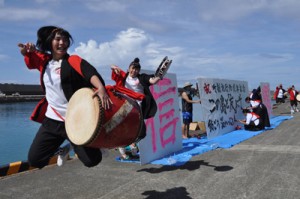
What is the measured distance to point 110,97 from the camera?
333 cm

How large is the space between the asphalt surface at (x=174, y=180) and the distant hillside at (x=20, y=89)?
198 feet

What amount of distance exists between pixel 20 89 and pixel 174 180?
67.6 metres

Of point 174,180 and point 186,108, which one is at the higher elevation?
point 186,108

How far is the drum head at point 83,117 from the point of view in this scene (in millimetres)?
3086

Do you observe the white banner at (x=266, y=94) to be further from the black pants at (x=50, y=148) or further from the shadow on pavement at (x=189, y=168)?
the black pants at (x=50, y=148)

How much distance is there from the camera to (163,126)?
737 cm

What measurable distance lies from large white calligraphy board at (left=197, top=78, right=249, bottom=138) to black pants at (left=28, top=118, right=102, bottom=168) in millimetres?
6395

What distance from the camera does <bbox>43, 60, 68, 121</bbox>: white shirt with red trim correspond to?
3.51m

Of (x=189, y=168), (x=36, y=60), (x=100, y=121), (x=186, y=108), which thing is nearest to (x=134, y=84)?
(x=189, y=168)

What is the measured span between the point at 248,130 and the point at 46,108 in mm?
9022

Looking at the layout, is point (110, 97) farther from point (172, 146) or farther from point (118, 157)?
point (172, 146)

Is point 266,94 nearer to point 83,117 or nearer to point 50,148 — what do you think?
point 50,148

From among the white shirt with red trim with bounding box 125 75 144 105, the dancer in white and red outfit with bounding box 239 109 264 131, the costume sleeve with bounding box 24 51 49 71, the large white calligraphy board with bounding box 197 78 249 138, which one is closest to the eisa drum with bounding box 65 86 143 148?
the costume sleeve with bounding box 24 51 49 71

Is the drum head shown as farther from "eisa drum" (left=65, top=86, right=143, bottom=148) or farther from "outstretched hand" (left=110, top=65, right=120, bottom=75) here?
"outstretched hand" (left=110, top=65, right=120, bottom=75)
